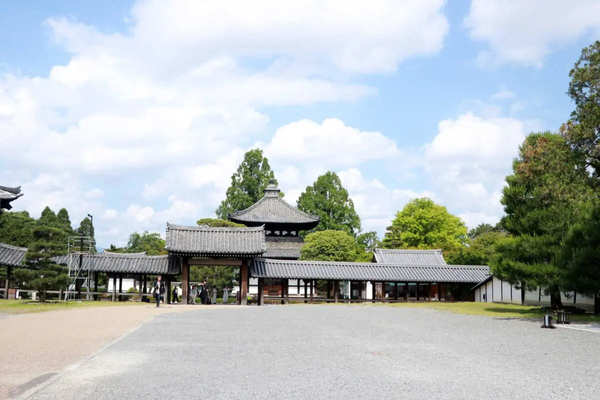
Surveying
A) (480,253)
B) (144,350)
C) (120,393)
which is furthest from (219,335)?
(480,253)

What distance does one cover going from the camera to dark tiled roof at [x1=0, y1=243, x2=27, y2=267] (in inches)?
1487

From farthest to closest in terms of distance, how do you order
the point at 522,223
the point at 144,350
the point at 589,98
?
the point at 522,223, the point at 589,98, the point at 144,350

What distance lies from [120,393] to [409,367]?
4.86m

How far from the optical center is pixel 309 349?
12.2 metres

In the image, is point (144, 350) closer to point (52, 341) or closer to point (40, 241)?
point (52, 341)

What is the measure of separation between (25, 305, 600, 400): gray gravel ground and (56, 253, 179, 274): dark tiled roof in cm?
2283

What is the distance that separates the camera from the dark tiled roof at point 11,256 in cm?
3778

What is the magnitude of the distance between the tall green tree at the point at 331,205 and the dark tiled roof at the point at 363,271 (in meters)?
22.8

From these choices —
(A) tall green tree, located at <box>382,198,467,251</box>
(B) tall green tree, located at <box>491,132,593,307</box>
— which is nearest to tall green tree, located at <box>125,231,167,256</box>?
(A) tall green tree, located at <box>382,198,467,251</box>

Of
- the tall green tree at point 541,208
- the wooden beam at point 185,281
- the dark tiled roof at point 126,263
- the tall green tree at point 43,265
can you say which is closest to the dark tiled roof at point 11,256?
the dark tiled roof at point 126,263

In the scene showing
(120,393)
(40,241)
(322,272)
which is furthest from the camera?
(322,272)

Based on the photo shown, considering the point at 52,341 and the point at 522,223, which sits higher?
the point at 522,223

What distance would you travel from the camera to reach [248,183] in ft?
226

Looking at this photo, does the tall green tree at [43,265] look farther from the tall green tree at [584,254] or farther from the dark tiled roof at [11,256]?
the tall green tree at [584,254]
